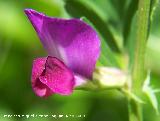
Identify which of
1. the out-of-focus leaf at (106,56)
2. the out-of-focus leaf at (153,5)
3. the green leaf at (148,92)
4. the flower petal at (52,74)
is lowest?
the green leaf at (148,92)

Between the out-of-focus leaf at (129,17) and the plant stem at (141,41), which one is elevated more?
the out-of-focus leaf at (129,17)

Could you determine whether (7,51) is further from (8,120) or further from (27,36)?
(8,120)

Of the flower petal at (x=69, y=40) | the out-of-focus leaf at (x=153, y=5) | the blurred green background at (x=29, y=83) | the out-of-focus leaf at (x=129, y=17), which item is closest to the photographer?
the flower petal at (x=69, y=40)

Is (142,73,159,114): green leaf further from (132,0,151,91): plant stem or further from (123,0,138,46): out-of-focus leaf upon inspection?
(123,0,138,46): out-of-focus leaf

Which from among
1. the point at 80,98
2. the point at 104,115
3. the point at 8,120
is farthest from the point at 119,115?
the point at 8,120

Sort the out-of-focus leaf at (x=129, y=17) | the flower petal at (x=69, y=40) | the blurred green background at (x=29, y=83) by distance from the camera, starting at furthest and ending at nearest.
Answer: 1. the blurred green background at (x=29, y=83)
2. the out-of-focus leaf at (x=129, y=17)
3. the flower petal at (x=69, y=40)

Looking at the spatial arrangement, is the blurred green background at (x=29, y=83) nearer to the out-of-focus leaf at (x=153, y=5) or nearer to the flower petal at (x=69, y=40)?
the out-of-focus leaf at (x=153, y=5)

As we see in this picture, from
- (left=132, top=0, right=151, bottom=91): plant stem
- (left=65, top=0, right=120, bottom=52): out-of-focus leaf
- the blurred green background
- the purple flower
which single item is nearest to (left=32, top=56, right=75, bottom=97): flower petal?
the purple flower

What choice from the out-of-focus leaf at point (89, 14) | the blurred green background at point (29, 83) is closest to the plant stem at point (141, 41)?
the out-of-focus leaf at point (89, 14)
